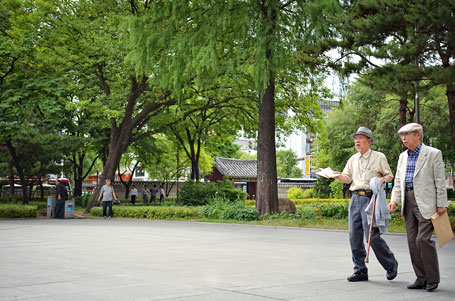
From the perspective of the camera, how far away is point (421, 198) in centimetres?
645

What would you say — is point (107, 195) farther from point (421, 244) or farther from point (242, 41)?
point (421, 244)

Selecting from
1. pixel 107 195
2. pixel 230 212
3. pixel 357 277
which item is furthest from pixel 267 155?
pixel 357 277

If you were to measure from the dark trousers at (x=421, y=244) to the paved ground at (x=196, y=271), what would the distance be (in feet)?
0.69

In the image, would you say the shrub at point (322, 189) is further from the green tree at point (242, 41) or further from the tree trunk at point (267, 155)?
the tree trunk at point (267, 155)

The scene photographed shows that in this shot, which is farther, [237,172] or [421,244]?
[237,172]

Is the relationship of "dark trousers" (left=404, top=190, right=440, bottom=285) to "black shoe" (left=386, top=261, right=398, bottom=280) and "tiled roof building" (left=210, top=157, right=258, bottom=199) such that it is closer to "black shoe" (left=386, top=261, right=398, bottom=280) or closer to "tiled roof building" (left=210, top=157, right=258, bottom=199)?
"black shoe" (left=386, top=261, right=398, bottom=280)

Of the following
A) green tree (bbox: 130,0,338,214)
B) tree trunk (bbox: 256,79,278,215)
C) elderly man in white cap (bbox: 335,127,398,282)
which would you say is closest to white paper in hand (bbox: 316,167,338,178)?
elderly man in white cap (bbox: 335,127,398,282)

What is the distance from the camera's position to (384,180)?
691 cm

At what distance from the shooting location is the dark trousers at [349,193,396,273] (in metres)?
6.83

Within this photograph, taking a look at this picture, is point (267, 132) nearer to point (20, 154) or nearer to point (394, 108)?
point (20, 154)

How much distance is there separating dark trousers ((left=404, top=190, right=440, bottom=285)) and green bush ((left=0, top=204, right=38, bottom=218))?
21.6 metres

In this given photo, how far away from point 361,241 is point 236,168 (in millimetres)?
52791

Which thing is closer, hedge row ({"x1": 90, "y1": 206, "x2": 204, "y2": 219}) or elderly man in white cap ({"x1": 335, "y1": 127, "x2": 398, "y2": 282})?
elderly man in white cap ({"x1": 335, "y1": 127, "x2": 398, "y2": 282})

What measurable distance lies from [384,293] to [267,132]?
14.1m
